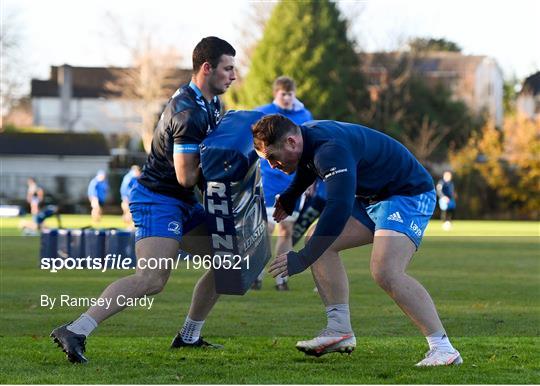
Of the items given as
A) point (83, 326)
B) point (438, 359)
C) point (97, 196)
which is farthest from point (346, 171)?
point (97, 196)

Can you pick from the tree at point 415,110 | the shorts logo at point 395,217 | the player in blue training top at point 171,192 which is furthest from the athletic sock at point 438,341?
the tree at point 415,110

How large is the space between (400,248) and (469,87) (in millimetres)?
89394

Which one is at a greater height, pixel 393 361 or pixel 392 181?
pixel 392 181

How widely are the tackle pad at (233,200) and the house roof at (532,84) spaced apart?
82864 millimetres

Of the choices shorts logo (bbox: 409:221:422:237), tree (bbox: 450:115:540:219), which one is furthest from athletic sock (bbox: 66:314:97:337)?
tree (bbox: 450:115:540:219)

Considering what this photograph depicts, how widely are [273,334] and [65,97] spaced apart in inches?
3906

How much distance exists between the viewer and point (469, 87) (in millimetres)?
95000

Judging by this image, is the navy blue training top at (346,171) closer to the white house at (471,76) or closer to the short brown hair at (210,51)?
the short brown hair at (210,51)

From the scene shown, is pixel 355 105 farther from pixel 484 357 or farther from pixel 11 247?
pixel 484 357

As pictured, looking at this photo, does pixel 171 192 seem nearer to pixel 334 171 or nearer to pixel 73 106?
pixel 334 171

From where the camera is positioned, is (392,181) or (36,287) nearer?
(392,181)

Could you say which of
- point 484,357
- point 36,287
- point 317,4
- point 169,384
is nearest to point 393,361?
point 484,357

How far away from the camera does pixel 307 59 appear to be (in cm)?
6538

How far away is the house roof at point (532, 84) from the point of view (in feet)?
293
